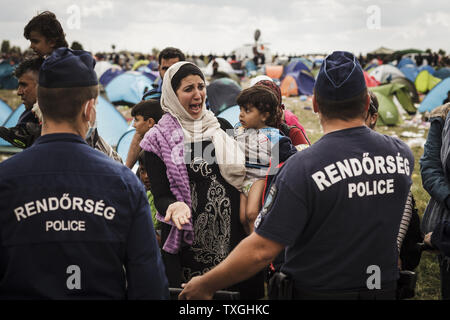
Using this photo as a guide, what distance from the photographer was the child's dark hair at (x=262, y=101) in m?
2.91

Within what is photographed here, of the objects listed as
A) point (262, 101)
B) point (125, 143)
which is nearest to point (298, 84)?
point (125, 143)

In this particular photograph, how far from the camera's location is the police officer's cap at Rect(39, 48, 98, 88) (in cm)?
159

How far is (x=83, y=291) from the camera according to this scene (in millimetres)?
1529

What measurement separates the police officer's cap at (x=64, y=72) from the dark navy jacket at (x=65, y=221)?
0.20 meters

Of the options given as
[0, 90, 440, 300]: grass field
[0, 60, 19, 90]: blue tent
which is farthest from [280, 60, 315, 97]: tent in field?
[0, 60, 19, 90]: blue tent

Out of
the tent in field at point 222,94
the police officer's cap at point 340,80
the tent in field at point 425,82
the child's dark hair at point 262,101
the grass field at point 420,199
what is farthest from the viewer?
the tent in field at point 425,82

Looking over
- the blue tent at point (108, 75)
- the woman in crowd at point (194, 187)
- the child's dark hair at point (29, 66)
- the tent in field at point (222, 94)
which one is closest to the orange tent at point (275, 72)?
the blue tent at point (108, 75)

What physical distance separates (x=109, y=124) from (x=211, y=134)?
6.67 metres

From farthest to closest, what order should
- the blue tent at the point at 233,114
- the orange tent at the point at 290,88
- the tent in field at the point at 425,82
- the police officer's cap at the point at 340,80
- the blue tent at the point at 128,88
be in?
1. the orange tent at the point at 290,88
2. the tent in field at the point at 425,82
3. the blue tent at the point at 128,88
4. the blue tent at the point at 233,114
5. the police officer's cap at the point at 340,80

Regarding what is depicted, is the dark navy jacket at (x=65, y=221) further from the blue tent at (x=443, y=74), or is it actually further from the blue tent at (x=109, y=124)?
the blue tent at (x=443, y=74)

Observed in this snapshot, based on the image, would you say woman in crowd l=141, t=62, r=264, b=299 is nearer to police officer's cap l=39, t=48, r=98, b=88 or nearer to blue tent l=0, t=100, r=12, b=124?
police officer's cap l=39, t=48, r=98, b=88

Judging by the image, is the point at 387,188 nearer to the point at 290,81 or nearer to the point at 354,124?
the point at 354,124

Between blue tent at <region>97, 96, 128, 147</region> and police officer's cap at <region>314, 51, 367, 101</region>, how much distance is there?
733 cm

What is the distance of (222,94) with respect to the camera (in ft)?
36.7
